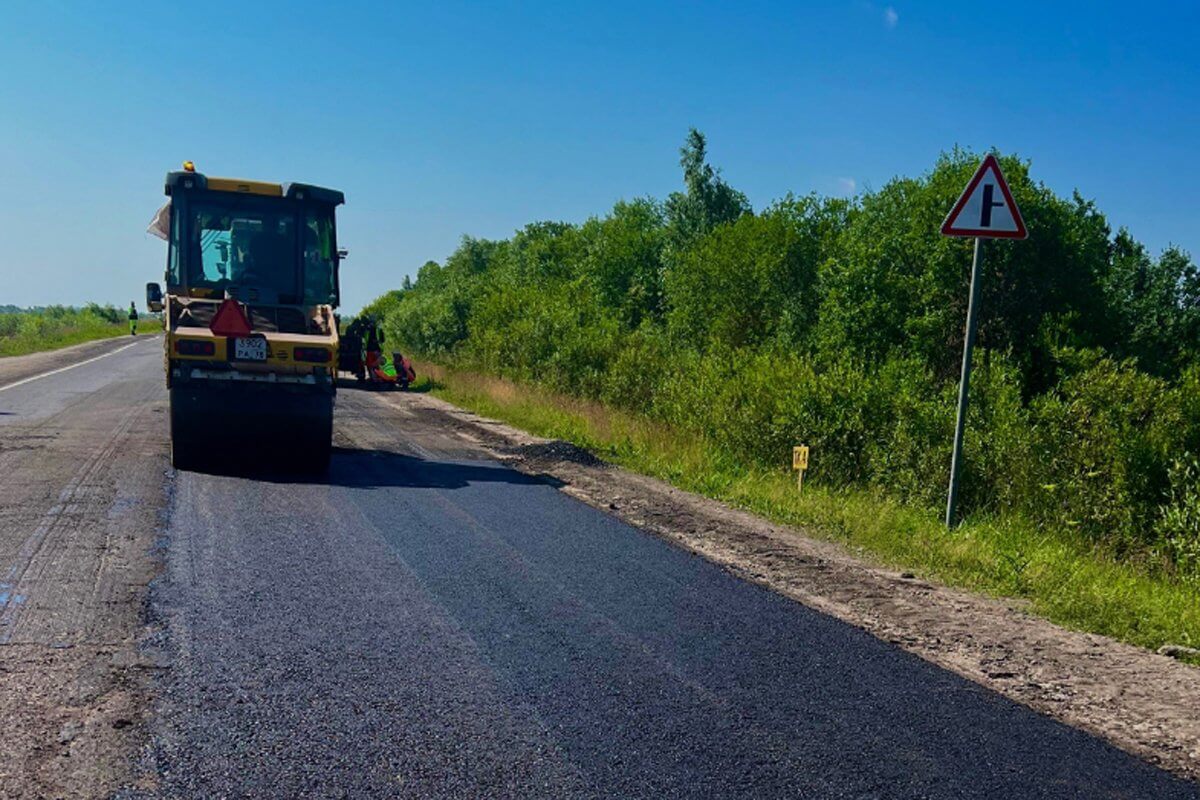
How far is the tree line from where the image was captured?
11.6m

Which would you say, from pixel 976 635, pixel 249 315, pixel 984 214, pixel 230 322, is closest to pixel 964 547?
pixel 976 635

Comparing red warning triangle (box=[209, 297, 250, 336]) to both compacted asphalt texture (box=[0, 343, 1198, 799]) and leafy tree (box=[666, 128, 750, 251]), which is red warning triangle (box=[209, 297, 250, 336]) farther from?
leafy tree (box=[666, 128, 750, 251])

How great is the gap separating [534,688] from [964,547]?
4.95 m

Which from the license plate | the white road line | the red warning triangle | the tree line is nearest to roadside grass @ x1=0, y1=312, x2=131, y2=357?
the white road line

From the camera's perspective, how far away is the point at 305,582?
674 centimetres

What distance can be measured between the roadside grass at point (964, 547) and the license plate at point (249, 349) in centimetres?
517

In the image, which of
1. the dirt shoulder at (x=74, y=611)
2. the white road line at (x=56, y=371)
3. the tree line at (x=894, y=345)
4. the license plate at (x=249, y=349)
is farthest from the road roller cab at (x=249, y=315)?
the white road line at (x=56, y=371)

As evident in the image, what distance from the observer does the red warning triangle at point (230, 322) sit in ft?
36.9

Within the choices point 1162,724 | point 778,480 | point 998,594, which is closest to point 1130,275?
point 778,480

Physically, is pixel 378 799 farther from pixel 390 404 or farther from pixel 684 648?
pixel 390 404

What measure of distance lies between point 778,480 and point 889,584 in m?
5.26

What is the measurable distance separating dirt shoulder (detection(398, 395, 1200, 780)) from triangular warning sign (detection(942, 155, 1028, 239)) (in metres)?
3.03

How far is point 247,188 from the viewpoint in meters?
12.7

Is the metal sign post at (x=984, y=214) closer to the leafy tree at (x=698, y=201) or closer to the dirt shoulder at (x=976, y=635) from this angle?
the dirt shoulder at (x=976, y=635)
